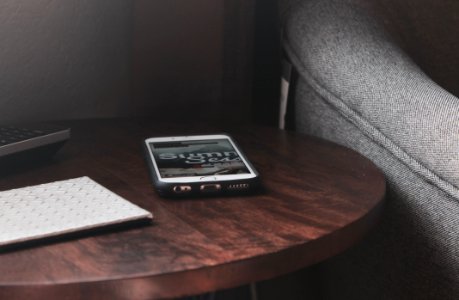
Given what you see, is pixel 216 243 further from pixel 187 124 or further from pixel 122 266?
pixel 187 124

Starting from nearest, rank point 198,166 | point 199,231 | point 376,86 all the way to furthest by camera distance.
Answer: point 199,231 → point 198,166 → point 376,86

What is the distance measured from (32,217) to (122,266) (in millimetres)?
107

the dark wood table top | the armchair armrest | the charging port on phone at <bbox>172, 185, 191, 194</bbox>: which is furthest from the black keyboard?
the armchair armrest

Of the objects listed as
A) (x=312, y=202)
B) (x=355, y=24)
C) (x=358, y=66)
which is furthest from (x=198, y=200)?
(x=355, y=24)

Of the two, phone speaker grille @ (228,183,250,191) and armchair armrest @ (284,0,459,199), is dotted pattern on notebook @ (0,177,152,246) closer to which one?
phone speaker grille @ (228,183,250,191)

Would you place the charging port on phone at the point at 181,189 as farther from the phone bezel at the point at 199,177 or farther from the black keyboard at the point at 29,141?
the black keyboard at the point at 29,141

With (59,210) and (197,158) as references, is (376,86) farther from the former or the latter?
Answer: (59,210)

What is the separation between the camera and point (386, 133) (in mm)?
692

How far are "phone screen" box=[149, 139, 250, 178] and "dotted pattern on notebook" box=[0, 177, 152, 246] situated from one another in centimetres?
7

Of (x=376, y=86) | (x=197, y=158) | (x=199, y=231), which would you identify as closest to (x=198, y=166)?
(x=197, y=158)

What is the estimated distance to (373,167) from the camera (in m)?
0.66

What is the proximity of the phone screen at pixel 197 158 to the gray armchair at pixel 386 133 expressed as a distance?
0.17m

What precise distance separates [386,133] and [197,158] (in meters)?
0.21

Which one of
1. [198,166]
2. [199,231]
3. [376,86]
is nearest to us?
[199,231]
